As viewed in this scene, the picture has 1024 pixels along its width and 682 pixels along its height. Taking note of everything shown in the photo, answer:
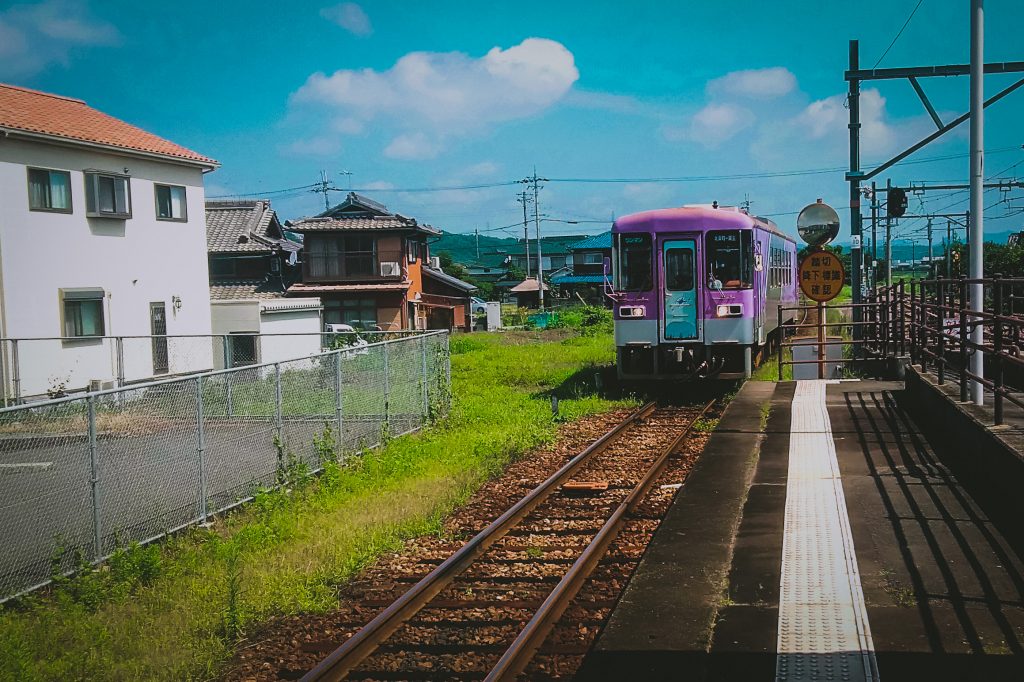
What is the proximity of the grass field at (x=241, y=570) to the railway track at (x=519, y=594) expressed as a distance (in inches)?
23.6

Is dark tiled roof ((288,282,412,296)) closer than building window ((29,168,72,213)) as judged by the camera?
No

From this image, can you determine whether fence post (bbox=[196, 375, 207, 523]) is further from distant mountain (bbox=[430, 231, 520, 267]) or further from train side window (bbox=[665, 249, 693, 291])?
distant mountain (bbox=[430, 231, 520, 267])

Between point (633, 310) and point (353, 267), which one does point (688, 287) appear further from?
point (353, 267)

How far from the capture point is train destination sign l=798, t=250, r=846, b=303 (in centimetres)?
1424

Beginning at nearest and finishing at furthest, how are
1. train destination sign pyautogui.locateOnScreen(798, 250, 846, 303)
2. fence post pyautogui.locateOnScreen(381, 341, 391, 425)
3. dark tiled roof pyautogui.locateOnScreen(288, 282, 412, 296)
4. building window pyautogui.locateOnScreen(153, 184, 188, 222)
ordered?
1. fence post pyautogui.locateOnScreen(381, 341, 391, 425)
2. train destination sign pyautogui.locateOnScreen(798, 250, 846, 303)
3. building window pyautogui.locateOnScreen(153, 184, 188, 222)
4. dark tiled roof pyautogui.locateOnScreen(288, 282, 412, 296)

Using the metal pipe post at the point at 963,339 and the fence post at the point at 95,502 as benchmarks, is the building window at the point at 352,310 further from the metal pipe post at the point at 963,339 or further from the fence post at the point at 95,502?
the fence post at the point at 95,502

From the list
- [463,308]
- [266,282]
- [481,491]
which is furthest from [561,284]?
[481,491]

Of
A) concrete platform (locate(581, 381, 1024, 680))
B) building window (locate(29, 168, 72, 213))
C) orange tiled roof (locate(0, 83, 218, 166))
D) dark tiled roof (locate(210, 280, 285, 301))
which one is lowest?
concrete platform (locate(581, 381, 1024, 680))

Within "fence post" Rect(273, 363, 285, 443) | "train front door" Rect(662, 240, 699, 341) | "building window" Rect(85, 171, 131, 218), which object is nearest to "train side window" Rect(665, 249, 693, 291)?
"train front door" Rect(662, 240, 699, 341)

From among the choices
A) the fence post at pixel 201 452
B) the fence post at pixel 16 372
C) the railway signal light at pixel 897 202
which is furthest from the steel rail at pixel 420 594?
the fence post at pixel 16 372

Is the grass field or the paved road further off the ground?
the paved road

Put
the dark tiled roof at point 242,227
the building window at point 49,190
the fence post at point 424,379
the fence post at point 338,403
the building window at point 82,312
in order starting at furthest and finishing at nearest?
the dark tiled roof at point 242,227 < the building window at point 82,312 < the building window at point 49,190 < the fence post at point 424,379 < the fence post at point 338,403

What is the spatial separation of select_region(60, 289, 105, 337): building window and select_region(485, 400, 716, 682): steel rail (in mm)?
15775

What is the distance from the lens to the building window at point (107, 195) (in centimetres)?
2108
